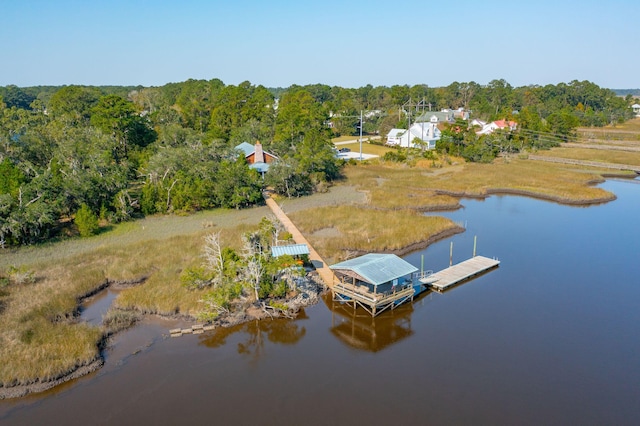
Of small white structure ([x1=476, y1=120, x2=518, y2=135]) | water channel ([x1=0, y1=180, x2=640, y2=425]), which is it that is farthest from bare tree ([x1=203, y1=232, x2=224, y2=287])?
small white structure ([x1=476, y1=120, x2=518, y2=135])

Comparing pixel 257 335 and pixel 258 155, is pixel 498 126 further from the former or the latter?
pixel 257 335

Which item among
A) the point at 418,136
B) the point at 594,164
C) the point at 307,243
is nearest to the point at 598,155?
the point at 594,164

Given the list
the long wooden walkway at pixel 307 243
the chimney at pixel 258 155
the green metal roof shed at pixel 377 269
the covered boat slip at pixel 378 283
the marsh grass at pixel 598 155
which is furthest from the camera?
the marsh grass at pixel 598 155

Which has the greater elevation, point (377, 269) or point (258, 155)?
point (258, 155)

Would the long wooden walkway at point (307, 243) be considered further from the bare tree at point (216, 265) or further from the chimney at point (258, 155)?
the chimney at point (258, 155)

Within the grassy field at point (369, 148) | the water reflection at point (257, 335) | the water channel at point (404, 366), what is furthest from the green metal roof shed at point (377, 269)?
the grassy field at point (369, 148)

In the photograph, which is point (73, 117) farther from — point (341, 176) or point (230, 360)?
point (230, 360)
